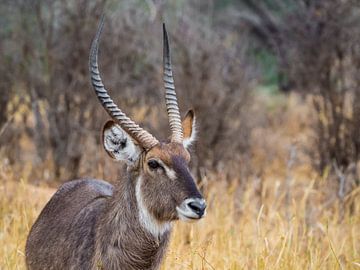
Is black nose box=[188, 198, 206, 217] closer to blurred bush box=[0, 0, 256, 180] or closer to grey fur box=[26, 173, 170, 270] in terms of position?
grey fur box=[26, 173, 170, 270]

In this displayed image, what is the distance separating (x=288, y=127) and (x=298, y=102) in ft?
5.76

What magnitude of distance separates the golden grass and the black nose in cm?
74

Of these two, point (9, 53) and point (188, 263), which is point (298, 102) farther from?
point (188, 263)

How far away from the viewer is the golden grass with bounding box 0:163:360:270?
546 cm

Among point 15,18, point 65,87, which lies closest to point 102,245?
point 65,87

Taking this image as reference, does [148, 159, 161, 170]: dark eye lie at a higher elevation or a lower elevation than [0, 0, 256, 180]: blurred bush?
higher

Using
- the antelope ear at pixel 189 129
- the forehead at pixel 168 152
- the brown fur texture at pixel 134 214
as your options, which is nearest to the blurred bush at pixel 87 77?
the antelope ear at pixel 189 129

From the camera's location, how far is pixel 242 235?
20.4ft

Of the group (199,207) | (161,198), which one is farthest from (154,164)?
(199,207)

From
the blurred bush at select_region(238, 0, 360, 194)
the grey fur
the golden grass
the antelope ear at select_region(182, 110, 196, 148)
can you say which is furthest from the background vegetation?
the grey fur

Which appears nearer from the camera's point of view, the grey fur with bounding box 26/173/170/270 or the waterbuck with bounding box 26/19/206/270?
the waterbuck with bounding box 26/19/206/270

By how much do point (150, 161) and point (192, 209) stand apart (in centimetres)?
43

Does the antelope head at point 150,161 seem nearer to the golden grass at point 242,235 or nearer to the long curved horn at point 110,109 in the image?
the long curved horn at point 110,109

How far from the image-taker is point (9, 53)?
393 inches
